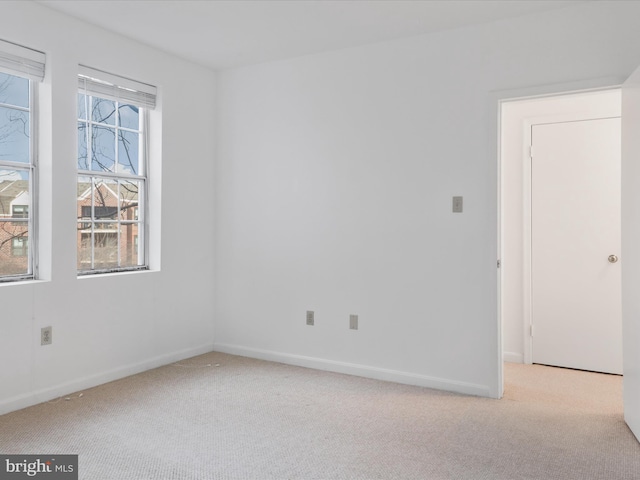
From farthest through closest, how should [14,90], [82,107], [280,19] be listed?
1. [82,107]
2. [280,19]
3. [14,90]

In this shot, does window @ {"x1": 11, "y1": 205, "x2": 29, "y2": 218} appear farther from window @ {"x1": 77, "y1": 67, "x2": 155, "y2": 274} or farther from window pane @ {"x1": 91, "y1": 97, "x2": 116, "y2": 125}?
window pane @ {"x1": 91, "y1": 97, "x2": 116, "y2": 125}

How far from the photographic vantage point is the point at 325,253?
4246 mm

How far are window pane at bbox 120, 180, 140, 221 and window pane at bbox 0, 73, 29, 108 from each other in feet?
3.00

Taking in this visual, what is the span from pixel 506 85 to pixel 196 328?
3.14m

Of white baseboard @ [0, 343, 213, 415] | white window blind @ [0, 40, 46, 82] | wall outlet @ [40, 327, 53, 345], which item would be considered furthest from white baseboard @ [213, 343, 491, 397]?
white window blind @ [0, 40, 46, 82]

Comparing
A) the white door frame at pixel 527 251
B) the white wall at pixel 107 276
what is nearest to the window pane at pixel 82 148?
the white wall at pixel 107 276

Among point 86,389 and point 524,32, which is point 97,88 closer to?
point 86,389

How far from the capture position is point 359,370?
4059 millimetres

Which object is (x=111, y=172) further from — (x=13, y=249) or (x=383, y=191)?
(x=383, y=191)

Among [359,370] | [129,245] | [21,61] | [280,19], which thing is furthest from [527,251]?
[21,61]

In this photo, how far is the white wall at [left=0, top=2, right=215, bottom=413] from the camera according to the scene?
3.31m

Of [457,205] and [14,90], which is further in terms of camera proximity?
[457,205]

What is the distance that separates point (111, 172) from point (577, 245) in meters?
3.74

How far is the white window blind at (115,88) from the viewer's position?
3.70 metres
